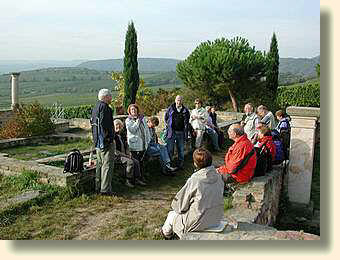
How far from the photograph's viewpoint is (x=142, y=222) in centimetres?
531

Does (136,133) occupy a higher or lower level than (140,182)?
higher

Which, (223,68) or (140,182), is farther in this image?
(223,68)

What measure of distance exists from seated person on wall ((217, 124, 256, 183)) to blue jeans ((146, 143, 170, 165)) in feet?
8.76

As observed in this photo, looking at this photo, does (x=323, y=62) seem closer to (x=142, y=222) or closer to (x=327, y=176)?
(x=327, y=176)

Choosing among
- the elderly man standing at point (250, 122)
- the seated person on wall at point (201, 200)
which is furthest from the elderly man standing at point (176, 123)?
the seated person on wall at point (201, 200)

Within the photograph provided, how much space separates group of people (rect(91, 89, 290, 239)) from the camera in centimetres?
393

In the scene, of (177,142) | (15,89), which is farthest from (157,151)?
(15,89)

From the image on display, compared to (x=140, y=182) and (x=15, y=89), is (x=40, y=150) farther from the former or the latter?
(x=15, y=89)

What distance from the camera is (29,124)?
43.2ft

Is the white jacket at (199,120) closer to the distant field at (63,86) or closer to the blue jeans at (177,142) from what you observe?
the blue jeans at (177,142)

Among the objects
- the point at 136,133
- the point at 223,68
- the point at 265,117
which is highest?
the point at 223,68

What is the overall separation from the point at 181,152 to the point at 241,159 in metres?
3.25

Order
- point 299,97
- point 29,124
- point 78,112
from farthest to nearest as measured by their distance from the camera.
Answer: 1. point 78,112
2. point 299,97
3. point 29,124

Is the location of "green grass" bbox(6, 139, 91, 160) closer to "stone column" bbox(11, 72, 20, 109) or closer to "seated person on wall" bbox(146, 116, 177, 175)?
"seated person on wall" bbox(146, 116, 177, 175)
